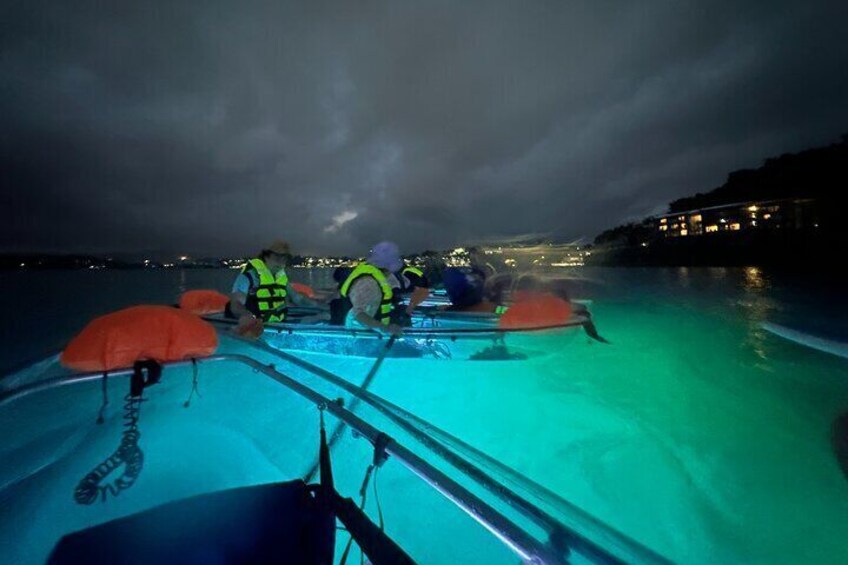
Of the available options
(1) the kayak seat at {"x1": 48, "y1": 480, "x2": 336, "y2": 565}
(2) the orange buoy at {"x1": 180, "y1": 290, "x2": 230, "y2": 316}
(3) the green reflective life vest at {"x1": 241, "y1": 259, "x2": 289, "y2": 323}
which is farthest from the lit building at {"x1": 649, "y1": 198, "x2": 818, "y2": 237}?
(1) the kayak seat at {"x1": 48, "y1": 480, "x2": 336, "y2": 565}

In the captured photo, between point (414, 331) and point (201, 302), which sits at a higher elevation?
point (201, 302)

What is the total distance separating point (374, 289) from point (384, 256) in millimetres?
594

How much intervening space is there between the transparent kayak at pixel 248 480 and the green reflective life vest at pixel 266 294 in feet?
4.09

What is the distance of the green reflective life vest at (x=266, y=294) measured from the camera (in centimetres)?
651

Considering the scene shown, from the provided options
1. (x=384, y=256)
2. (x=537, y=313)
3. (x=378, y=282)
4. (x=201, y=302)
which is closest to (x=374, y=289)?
Answer: (x=378, y=282)

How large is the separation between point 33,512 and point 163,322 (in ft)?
6.24

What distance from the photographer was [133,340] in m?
3.48

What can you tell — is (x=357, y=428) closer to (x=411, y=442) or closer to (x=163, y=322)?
(x=411, y=442)

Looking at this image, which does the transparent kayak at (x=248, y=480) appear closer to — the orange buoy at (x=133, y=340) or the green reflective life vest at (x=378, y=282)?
the orange buoy at (x=133, y=340)

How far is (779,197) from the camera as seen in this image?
2100 inches

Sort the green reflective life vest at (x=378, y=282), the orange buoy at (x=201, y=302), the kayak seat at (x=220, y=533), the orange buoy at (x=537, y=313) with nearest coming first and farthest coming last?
the kayak seat at (x=220, y=533)
the green reflective life vest at (x=378, y=282)
the orange buoy at (x=537, y=313)
the orange buoy at (x=201, y=302)

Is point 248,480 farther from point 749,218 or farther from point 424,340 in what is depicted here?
point 749,218

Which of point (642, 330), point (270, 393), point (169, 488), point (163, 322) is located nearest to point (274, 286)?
point (270, 393)

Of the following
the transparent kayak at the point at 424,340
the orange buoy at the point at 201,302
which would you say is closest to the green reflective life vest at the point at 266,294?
the transparent kayak at the point at 424,340
